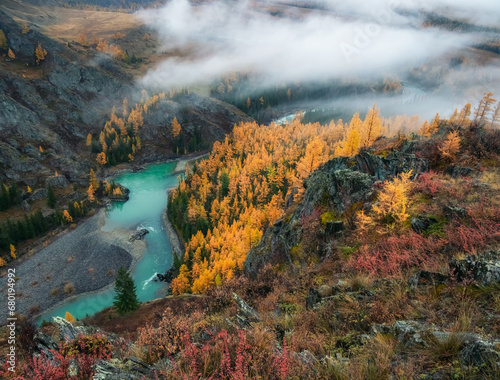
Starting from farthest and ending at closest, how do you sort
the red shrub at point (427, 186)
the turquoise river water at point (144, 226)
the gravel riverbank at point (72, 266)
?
the gravel riverbank at point (72, 266) < the turquoise river water at point (144, 226) < the red shrub at point (427, 186)

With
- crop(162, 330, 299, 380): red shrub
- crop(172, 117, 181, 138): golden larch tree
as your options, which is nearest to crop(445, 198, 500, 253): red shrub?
crop(162, 330, 299, 380): red shrub

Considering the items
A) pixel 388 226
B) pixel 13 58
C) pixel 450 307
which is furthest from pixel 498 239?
pixel 13 58

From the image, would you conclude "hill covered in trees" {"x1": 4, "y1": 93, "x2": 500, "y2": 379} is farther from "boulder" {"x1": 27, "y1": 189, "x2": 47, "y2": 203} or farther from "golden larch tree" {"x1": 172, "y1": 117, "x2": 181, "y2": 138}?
"golden larch tree" {"x1": 172, "y1": 117, "x2": 181, "y2": 138}

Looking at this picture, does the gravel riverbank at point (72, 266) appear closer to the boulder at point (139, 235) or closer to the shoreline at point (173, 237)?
the boulder at point (139, 235)

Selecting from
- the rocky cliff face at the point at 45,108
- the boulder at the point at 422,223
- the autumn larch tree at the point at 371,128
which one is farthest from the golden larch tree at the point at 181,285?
the rocky cliff face at the point at 45,108

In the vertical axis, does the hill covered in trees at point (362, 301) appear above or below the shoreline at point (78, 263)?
above

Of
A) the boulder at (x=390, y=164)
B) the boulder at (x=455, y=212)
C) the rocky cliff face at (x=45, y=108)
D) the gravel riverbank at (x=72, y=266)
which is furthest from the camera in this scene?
the rocky cliff face at (x=45, y=108)

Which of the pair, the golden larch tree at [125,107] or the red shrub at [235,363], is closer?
the red shrub at [235,363]

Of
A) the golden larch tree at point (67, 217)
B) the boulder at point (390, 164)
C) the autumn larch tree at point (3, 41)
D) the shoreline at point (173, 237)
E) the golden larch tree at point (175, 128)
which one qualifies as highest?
the autumn larch tree at point (3, 41)
